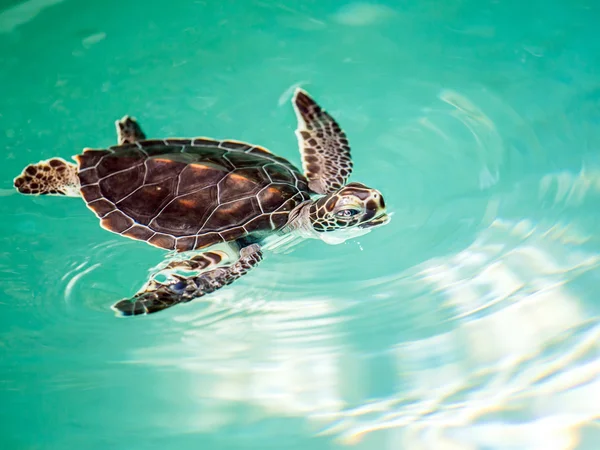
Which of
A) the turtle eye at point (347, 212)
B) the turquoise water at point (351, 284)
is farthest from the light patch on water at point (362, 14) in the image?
the turtle eye at point (347, 212)

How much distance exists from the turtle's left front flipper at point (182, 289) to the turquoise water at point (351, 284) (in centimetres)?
28

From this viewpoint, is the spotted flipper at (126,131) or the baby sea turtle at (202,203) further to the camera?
the spotted flipper at (126,131)

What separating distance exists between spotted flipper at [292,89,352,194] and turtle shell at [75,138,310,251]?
0.83ft

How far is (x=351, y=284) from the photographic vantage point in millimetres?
3680

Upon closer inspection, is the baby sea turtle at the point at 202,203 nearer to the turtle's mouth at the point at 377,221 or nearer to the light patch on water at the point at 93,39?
the turtle's mouth at the point at 377,221

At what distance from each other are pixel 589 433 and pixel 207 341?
2.28m

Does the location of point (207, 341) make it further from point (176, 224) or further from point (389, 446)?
point (389, 446)

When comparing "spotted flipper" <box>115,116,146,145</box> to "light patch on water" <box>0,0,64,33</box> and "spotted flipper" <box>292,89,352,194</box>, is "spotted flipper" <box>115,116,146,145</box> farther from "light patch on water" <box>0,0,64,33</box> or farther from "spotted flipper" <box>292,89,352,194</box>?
"light patch on water" <box>0,0,64,33</box>

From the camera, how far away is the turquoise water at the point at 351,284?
132 inches

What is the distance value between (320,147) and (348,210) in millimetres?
914

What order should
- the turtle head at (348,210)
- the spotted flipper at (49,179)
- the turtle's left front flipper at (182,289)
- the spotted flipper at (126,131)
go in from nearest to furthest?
1. the turtle's left front flipper at (182,289)
2. the turtle head at (348,210)
3. the spotted flipper at (49,179)
4. the spotted flipper at (126,131)

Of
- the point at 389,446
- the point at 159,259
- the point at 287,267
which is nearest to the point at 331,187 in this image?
the point at 287,267

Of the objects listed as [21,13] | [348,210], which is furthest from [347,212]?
[21,13]

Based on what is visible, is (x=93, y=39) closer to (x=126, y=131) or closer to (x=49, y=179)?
(x=126, y=131)
